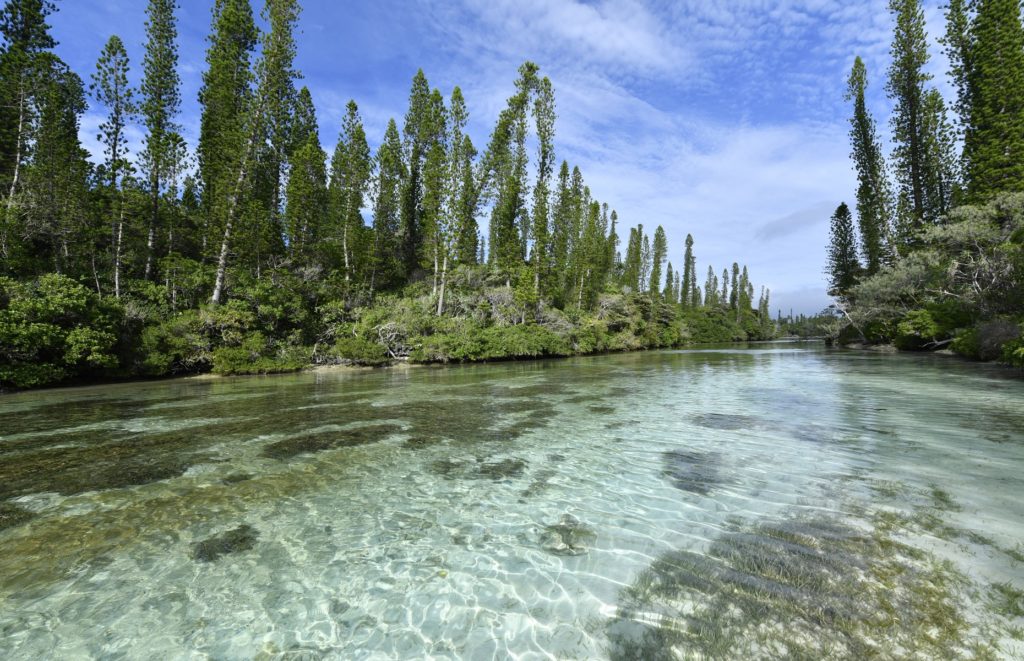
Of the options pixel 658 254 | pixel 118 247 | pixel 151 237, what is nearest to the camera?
pixel 118 247

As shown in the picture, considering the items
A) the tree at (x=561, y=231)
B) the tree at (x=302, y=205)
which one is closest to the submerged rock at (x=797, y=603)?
the tree at (x=302, y=205)

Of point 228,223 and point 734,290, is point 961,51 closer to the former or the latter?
point 228,223

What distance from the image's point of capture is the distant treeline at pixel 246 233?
707 inches

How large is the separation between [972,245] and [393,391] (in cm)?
2855

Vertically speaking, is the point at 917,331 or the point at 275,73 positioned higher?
the point at 275,73

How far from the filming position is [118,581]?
3.29m

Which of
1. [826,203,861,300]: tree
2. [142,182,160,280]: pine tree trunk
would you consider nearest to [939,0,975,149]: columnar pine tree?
[826,203,861,300]: tree

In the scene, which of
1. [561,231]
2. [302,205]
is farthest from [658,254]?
[302,205]

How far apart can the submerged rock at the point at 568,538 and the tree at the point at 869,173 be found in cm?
4463

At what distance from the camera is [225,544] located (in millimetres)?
3869

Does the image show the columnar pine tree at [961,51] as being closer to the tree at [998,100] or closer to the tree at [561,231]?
the tree at [998,100]

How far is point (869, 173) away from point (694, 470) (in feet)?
152

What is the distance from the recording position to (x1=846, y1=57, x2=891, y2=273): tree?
36.4 meters

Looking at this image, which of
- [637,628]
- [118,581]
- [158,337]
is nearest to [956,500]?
[637,628]
